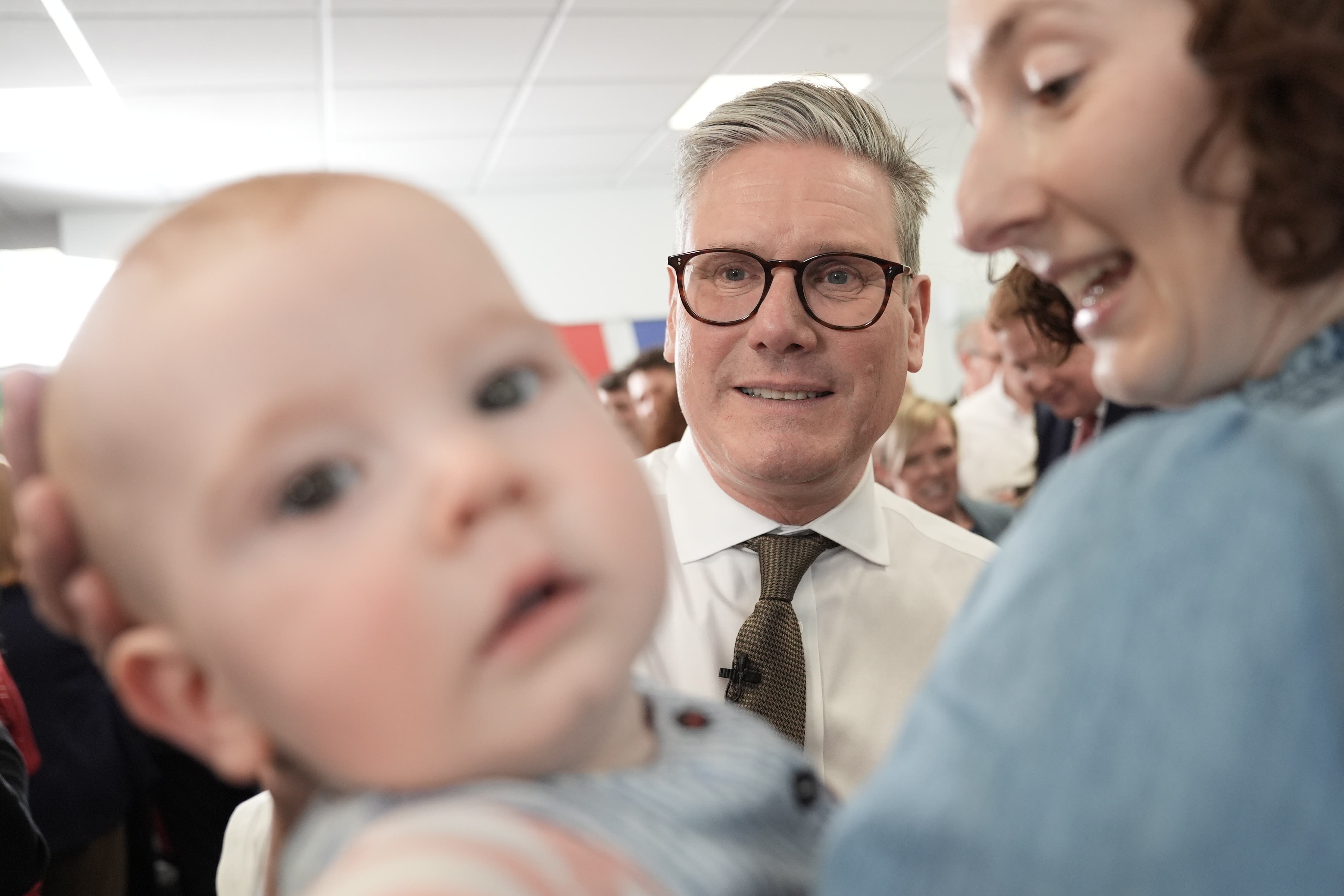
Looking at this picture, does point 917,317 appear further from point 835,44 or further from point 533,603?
point 835,44

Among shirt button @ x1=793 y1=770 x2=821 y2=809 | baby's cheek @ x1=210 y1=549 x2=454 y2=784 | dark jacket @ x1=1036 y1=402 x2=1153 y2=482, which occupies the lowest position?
dark jacket @ x1=1036 y1=402 x2=1153 y2=482

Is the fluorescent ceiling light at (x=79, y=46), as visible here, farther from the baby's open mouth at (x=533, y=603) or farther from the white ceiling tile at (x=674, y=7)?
the baby's open mouth at (x=533, y=603)

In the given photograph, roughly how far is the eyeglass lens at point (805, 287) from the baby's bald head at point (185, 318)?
974mm

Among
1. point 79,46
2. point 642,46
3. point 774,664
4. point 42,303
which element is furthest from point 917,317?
→ point 42,303

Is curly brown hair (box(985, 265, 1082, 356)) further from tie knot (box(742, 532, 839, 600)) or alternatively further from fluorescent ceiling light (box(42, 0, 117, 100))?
fluorescent ceiling light (box(42, 0, 117, 100))

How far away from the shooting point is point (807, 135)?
5.13ft

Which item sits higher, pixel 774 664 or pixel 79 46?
pixel 79 46

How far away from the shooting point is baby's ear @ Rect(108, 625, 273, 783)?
60cm

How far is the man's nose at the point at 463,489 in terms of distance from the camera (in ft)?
1.78

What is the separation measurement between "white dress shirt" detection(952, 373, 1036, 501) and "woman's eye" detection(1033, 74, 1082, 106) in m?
3.86

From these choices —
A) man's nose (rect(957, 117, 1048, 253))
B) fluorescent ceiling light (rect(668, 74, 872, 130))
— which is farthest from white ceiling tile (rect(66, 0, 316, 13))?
man's nose (rect(957, 117, 1048, 253))

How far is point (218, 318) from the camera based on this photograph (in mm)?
562

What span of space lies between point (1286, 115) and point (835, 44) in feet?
17.3

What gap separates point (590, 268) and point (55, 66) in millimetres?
4433
